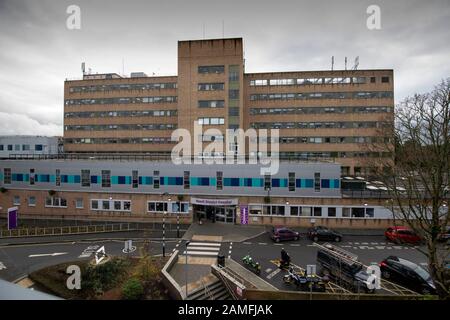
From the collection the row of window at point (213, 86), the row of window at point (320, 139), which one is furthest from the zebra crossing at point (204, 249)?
the row of window at point (320, 139)

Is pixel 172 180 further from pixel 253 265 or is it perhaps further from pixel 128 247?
pixel 253 265

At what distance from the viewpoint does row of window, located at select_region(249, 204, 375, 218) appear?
2664cm

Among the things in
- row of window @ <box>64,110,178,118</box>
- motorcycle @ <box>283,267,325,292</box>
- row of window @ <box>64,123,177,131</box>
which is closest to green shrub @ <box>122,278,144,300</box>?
motorcycle @ <box>283,267,325,292</box>

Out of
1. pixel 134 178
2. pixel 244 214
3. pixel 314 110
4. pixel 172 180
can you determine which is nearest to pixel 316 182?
pixel 244 214

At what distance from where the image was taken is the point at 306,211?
89.4 ft

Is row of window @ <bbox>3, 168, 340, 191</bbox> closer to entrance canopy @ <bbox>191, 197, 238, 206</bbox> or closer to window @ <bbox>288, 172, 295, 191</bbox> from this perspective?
window @ <bbox>288, 172, 295, 191</bbox>

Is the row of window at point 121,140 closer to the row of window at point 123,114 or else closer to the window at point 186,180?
the row of window at point 123,114

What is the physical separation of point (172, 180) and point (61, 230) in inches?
450

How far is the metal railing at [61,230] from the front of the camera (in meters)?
24.4

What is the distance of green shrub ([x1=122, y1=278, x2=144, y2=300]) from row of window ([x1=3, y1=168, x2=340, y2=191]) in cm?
1581
